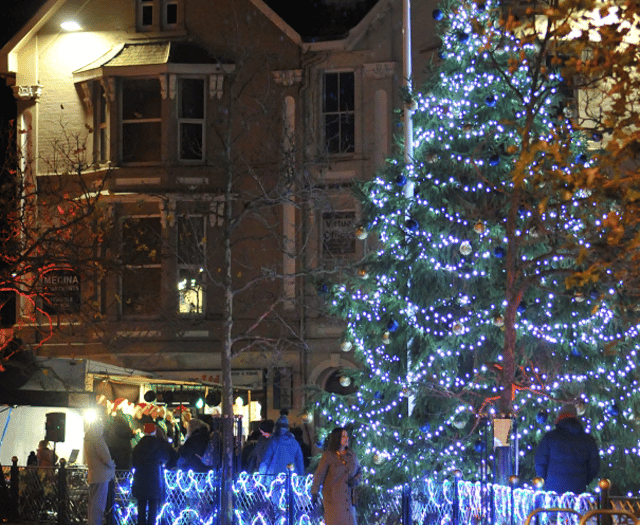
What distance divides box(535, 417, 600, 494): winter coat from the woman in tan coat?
2228 millimetres

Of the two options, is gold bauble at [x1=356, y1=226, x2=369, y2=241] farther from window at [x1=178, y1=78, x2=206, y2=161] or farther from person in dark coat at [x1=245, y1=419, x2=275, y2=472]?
window at [x1=178, y1=78, x2=206, y2=161]

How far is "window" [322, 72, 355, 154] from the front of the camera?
28.4 metres

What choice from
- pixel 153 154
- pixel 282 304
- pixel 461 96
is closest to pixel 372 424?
pixel 461 96

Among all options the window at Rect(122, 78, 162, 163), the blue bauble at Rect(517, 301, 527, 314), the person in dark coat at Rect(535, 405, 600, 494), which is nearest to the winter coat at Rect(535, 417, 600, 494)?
the person in dark coat at Rect(535, 405, 600, 494)

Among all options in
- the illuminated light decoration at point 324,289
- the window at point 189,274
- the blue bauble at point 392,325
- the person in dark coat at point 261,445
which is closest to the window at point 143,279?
the window at point 189,274

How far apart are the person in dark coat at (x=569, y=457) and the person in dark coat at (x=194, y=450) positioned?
578 centimetres

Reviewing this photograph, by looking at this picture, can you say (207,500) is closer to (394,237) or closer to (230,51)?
(394,237)

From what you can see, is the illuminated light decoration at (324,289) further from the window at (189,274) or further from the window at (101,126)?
the window at (101,126)

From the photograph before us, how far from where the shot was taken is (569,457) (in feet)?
40.5

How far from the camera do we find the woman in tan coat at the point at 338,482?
12477 millimetres

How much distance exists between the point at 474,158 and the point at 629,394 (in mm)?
3970

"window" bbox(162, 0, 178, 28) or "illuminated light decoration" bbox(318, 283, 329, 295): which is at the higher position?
"window" bbox(162, 0, 178, 28)

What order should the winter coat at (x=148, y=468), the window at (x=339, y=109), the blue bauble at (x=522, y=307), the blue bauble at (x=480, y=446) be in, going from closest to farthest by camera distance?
the blue bauble at (x=480, y=446)
the winter coat at (x=148, y=468)
the blue bauble at (x=522, y=307)
the window at (x=339, y=109)

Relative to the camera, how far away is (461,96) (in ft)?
53.5
